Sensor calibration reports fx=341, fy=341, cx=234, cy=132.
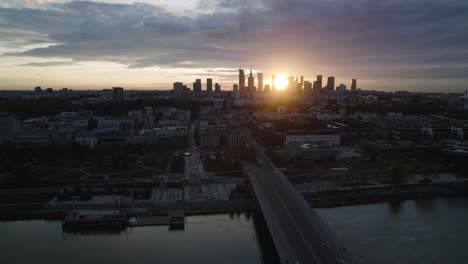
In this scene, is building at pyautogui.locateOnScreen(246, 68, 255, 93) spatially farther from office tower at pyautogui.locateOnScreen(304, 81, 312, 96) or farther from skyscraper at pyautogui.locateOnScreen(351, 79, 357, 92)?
skyscraper at pyautogui.locateOnScreen(351, 79, 357, 92)

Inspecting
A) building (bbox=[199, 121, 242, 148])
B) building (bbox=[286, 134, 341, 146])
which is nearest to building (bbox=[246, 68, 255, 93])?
building (bbox=[199, 121, 242, 148])

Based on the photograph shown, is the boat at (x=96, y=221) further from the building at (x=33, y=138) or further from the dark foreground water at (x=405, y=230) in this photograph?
the building at (x=33, y=138)

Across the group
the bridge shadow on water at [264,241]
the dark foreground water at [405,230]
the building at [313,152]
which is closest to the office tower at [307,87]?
the building at [313,152]

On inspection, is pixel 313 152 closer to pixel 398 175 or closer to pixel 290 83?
pixel 398 175

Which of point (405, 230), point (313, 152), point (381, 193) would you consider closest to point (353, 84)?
point (313, 152)

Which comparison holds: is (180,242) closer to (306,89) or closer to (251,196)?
(251,196)

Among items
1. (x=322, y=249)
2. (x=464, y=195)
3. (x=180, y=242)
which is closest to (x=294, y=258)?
(x=322, y=249)
